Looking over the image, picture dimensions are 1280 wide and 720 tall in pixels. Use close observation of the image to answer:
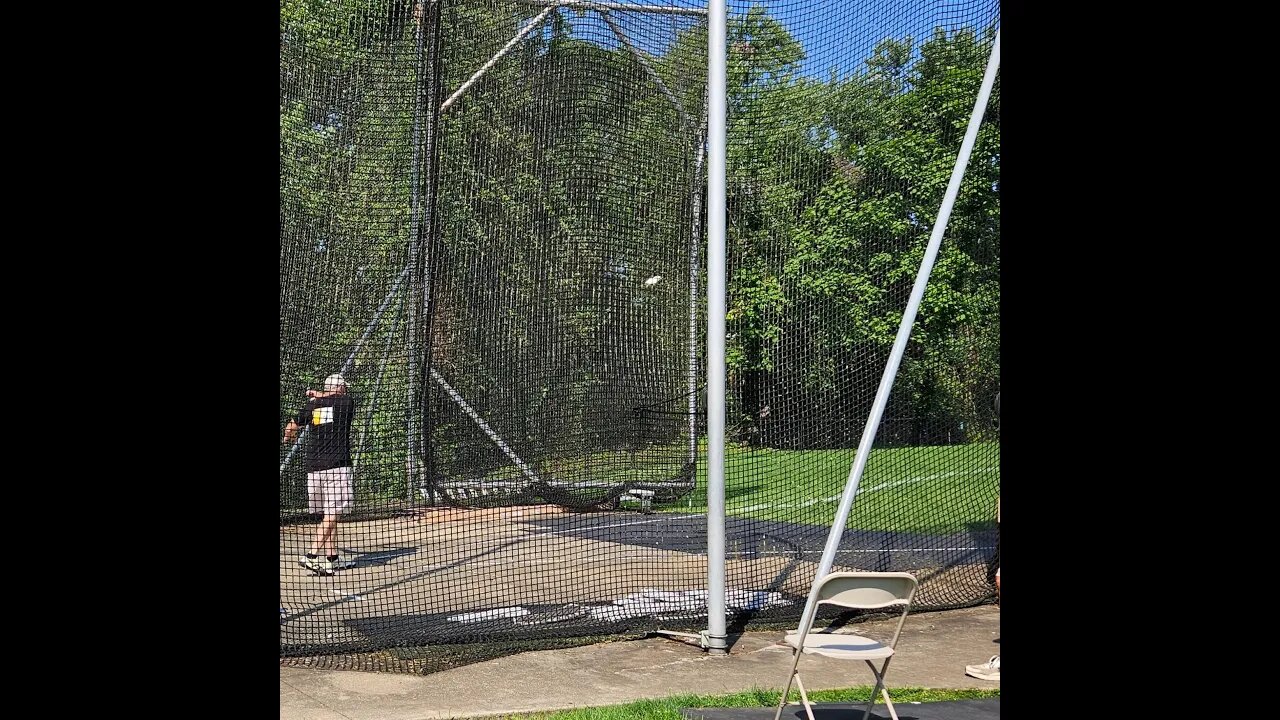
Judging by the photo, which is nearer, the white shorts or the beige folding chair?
the beige folding chair

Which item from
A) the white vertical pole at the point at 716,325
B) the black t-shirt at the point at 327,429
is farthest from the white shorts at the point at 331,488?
the white vertical pole at the point at 716,325

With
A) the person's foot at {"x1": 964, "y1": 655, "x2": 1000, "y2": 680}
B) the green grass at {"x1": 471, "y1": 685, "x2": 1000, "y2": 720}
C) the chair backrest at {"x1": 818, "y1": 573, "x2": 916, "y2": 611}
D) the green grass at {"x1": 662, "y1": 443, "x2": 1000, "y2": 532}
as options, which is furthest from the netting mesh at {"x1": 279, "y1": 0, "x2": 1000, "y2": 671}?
the chair backrest at {"x1": 818, "y1": 573, "x2": 916, "y2": 611}

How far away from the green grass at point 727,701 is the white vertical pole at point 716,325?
2.78 feet

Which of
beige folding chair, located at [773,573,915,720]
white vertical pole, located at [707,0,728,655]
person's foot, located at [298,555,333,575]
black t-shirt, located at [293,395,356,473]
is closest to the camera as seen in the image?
beige folding chair, located at [773,573,915,720]

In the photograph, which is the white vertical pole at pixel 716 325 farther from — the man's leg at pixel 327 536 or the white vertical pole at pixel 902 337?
the man's leg at pixel 327 536

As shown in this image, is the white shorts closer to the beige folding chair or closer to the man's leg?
the man's leg

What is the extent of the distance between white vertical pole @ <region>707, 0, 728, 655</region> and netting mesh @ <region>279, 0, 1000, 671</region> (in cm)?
56

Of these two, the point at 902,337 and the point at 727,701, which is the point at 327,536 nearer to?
the point at 727,701

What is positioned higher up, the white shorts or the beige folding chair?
the white shorts

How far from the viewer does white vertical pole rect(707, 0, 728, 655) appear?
5.91 m

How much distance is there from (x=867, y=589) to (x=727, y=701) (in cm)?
122

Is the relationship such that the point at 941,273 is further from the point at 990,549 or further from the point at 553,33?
the point at 553,33

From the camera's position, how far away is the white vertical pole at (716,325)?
591 cm
